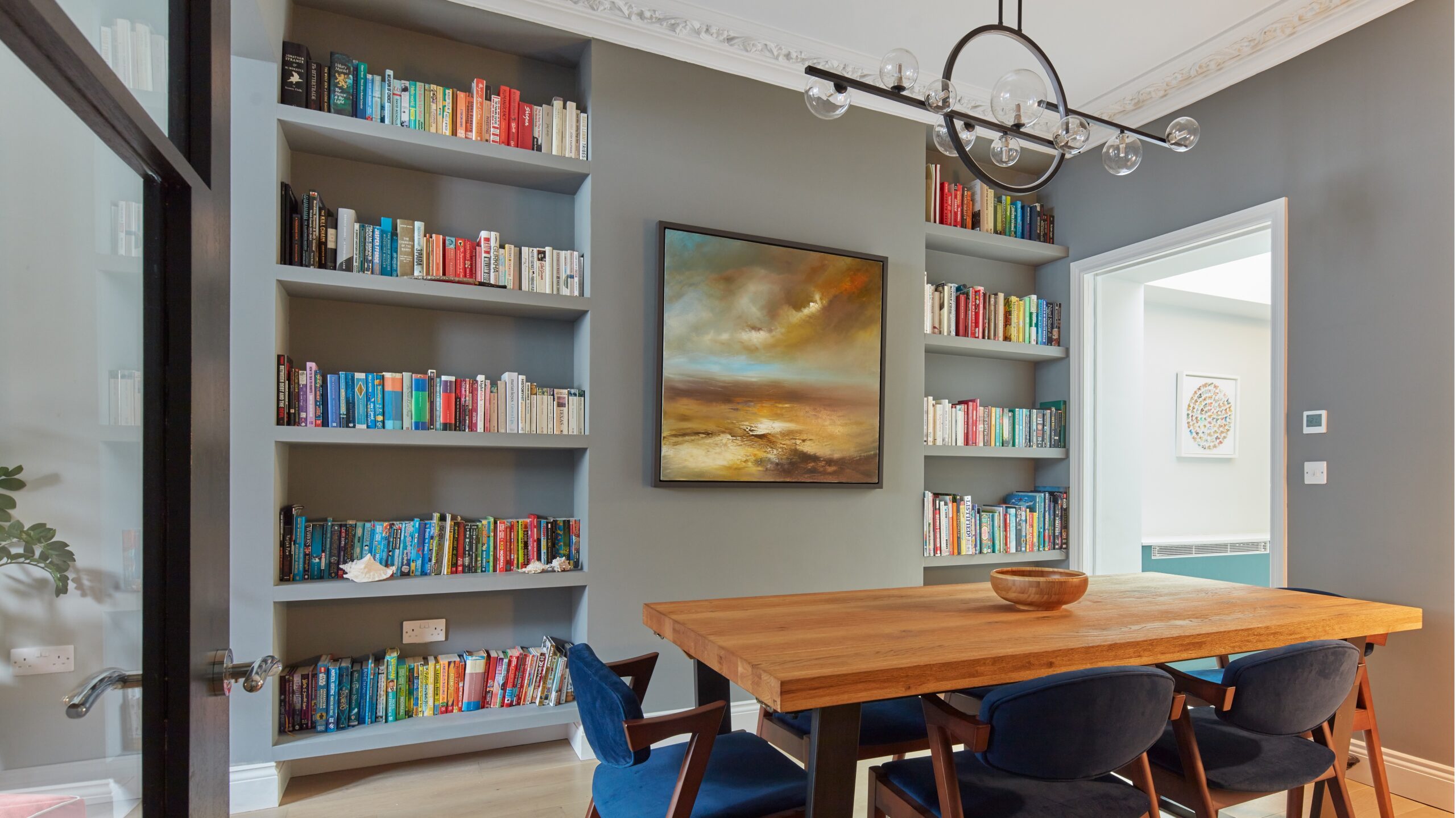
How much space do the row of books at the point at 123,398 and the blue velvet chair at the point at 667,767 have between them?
41.2 inches

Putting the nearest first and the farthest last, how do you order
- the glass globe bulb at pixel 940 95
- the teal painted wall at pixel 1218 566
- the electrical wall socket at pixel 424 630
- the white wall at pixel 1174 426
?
1. the glass globe bulb at pixel 940 95
2. the electrical wall socket at pixel 424 630
3. the teal painted wall at pixel 1218 566
4. the white wall at pixel 1174 426

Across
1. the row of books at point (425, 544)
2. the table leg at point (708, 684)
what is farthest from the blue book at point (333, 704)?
the table leg at point (708, 684)

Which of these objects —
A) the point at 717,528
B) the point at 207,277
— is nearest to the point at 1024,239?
the point at 717,528

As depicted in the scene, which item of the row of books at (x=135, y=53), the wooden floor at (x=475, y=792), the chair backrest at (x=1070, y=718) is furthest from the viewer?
the wooden floor at (x=475, y=792)

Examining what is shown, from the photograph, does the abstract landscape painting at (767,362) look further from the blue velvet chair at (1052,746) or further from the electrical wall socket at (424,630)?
the blue velvet chair at (1052,746)

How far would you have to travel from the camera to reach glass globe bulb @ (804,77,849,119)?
2.10 m

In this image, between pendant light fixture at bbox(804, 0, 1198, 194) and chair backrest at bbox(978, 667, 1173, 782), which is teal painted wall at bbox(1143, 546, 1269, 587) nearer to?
pendant light fixture at bbox(804, 0, 1198, 194)

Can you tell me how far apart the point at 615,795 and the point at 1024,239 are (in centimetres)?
373

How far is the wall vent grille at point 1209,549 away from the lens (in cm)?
554

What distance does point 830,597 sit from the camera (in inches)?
90.1

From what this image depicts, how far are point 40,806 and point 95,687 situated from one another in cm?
11

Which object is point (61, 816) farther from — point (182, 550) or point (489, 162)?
point (489, 162)

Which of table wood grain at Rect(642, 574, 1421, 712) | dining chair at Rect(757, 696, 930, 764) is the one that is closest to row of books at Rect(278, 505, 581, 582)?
table wood grain at Rect(642, 574, 1421, 712)

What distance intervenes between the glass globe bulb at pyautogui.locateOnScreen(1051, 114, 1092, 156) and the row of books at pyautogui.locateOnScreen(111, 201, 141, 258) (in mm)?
2129
